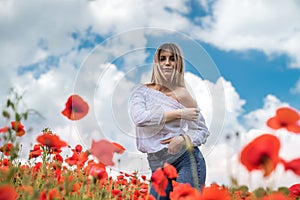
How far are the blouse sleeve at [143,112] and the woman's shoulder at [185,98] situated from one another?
0.51ft

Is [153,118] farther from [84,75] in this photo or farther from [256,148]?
[256,148]

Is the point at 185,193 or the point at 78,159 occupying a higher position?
the point at 78,159

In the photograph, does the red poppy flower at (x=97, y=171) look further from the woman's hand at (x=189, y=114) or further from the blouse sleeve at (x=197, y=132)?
the blouse sleeve at (x=197, y=132)

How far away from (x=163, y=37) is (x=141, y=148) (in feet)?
2.31

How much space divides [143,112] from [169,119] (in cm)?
16

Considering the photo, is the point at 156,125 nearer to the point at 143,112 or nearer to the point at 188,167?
the point at 143,112

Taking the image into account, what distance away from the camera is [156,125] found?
2719mm

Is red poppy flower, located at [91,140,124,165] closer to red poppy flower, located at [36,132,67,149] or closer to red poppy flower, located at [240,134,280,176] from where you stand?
red poppy flower, located at [36,132,67,149]

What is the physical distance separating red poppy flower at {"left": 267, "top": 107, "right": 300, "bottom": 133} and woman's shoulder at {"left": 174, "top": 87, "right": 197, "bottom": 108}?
137 centimetres

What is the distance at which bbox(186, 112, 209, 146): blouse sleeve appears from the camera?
276 cm

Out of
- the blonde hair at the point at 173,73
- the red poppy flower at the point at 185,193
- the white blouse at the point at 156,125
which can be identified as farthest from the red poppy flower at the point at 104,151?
the blonde hair at the point at 173,73

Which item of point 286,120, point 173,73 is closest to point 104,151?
point 286,120

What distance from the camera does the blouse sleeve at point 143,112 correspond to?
105 inches

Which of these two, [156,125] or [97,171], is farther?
[156,125]
